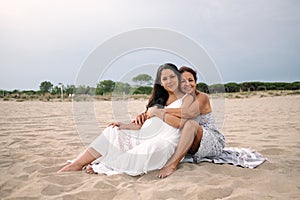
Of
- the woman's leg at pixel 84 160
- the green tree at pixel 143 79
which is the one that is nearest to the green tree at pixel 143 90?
the green tree at pixel 143 79

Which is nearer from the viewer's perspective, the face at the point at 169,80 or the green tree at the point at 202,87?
the face at the point at 169,80

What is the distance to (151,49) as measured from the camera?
3646 millimetres

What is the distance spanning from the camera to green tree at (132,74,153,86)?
12.0 feet

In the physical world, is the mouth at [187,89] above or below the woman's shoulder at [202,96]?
above

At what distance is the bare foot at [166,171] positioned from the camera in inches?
118

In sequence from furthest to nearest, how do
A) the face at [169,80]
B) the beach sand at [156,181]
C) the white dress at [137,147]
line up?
the face at [169,80] < the white dress at [137,147] < the beach sand at [156,181]

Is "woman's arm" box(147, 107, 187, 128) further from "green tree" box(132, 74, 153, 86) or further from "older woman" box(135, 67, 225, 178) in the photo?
"green tree" box(132, 74, 153, 86)

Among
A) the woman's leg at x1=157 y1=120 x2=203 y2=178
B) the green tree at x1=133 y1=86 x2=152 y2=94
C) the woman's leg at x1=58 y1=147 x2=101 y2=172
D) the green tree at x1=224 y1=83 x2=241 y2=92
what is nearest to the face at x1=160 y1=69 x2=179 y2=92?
the green tree at x1=133 y1=86 x2=152 y2=94

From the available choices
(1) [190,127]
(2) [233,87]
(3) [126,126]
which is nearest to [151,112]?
(3) [126,126]

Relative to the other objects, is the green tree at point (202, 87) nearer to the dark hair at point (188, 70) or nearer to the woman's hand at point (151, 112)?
the dark hair at point (188, 70)

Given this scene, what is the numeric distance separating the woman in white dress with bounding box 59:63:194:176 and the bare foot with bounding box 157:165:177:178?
0.08 m

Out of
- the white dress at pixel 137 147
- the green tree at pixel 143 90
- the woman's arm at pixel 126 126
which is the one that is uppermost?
the green tree at pixel 143 90

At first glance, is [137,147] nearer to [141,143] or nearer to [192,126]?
[141,143]

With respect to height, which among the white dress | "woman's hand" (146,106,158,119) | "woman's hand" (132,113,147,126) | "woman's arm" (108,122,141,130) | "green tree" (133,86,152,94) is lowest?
the white dress
